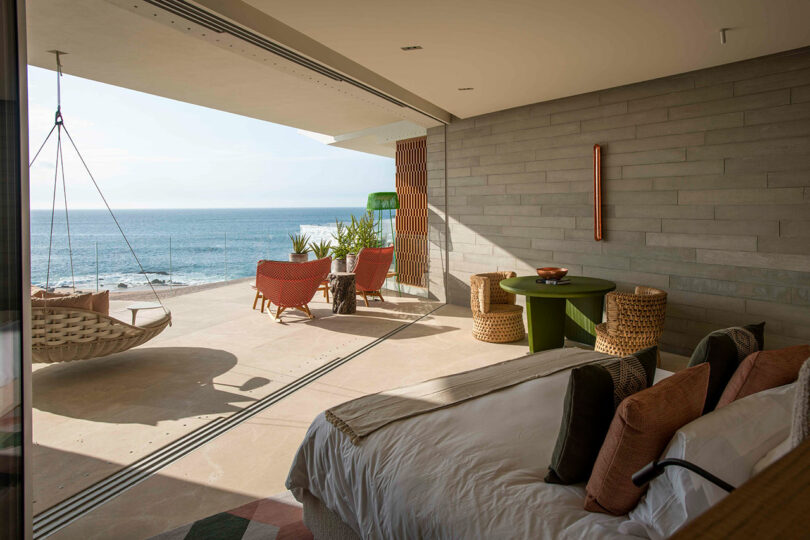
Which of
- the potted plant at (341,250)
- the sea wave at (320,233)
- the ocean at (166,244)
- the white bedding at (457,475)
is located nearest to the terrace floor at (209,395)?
the white bedding at (457,475)

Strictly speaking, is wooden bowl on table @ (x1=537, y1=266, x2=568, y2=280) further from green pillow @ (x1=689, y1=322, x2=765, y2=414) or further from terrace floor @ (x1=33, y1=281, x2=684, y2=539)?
green pillow @ (x1=689, y1=322, x2=765, y2=414)

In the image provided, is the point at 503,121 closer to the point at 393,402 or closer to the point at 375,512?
the point at 393,402

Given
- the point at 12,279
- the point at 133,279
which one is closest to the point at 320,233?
the point at 12,279

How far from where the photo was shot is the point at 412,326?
6.12 meters

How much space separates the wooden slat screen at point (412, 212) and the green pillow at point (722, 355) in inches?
245

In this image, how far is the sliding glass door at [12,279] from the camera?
1.73 m

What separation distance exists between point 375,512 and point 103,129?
41.1 m

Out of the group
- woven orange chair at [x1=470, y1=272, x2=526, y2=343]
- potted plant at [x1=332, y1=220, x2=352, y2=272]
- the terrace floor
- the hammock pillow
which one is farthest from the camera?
potted plant at [x1=332, y1=220, x2=352, y2=272]

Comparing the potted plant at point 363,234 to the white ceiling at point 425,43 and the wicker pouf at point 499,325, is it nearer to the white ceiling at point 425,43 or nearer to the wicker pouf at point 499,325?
the white ceiling at point 425,43

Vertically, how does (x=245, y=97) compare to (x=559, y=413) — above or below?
above

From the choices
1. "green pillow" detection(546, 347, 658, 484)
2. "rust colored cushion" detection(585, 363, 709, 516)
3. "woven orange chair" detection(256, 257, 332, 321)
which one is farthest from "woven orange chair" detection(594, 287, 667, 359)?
"woven orange chair" detection(256, 257, 332, 321)

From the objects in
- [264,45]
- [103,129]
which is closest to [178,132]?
[103,129]

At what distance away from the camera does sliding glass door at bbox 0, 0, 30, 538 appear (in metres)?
1.73

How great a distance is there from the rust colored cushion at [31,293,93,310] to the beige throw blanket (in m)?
2.92
